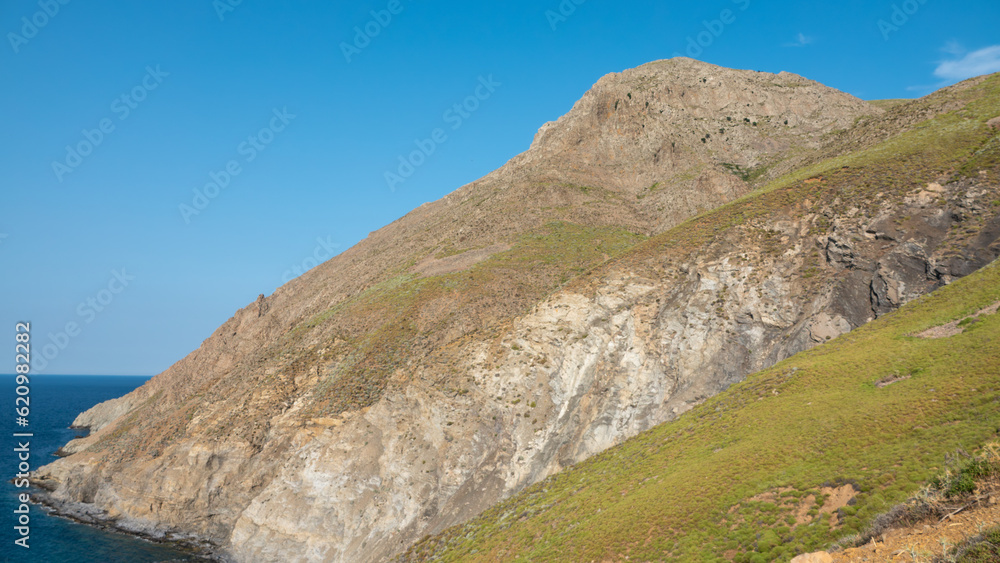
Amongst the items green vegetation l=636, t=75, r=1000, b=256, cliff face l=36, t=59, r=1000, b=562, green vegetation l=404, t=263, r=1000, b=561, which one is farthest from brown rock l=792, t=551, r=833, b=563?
green vegetation l=636, t=75, r=1000, b=256

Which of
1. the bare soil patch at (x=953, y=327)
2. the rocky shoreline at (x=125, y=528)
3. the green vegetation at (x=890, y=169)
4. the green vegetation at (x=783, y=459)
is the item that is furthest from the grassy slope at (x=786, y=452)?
the rocky shoreline at (x=125, y=528)

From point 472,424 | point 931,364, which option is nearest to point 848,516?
point 931,364

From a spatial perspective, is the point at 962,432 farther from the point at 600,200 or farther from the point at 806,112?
the point at 806,112

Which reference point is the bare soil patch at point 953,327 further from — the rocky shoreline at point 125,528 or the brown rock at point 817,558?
the rocky shoreline at point 125,528

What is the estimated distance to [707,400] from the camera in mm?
35406

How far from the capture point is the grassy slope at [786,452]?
19.2 meters

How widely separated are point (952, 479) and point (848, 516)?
4317mm

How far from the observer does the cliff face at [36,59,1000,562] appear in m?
37.9

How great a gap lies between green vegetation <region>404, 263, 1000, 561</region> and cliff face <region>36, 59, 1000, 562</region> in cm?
431

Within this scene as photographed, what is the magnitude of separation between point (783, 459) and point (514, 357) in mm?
22854

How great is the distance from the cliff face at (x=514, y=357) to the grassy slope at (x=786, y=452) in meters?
3.22

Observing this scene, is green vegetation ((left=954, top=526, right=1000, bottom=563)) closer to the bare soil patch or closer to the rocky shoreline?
the bare soil patch

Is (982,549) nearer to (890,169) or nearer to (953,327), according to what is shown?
(953,327)

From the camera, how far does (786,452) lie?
23297 millimetres
